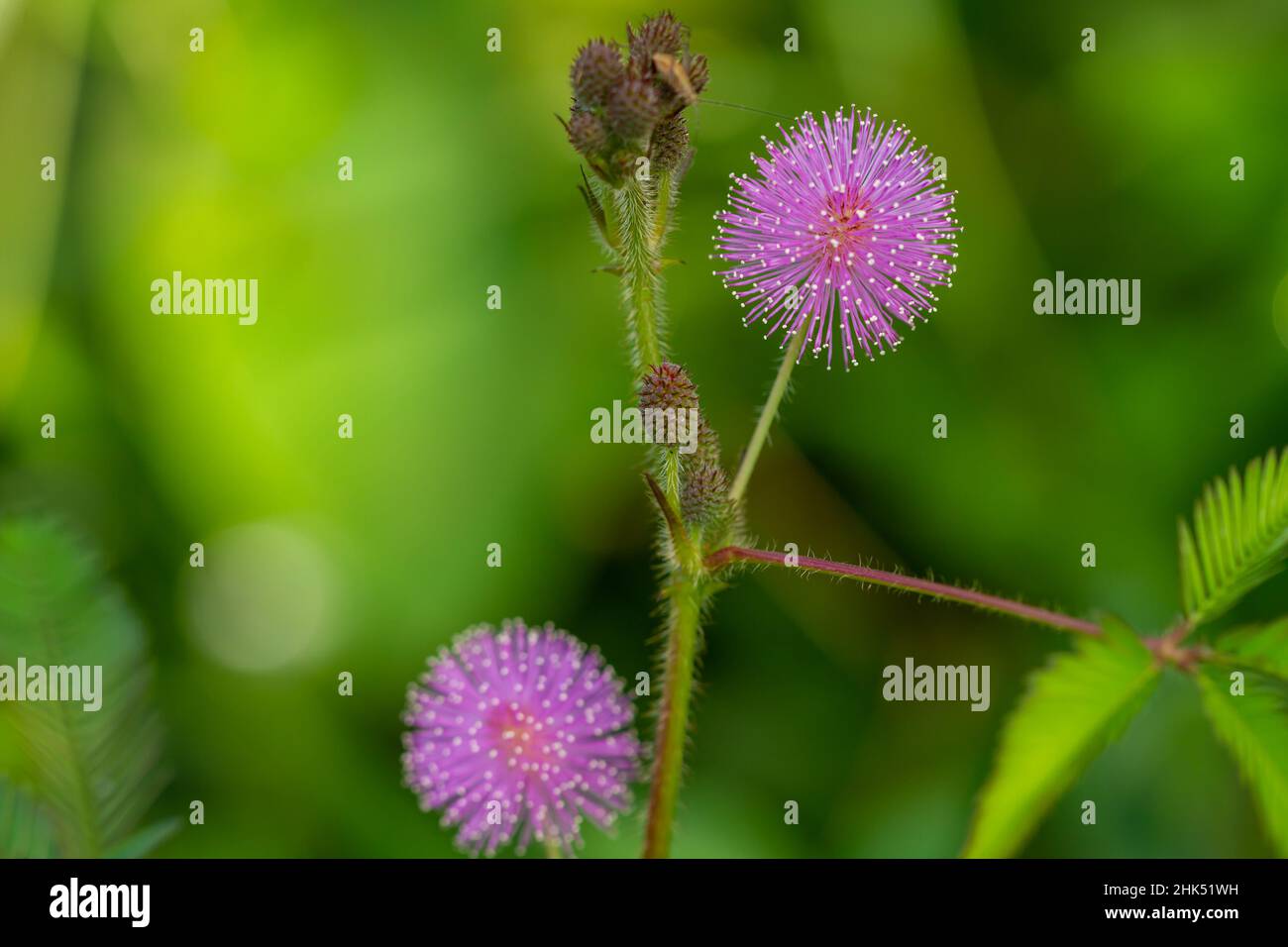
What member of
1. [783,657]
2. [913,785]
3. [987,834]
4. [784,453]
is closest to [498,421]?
[784,453]

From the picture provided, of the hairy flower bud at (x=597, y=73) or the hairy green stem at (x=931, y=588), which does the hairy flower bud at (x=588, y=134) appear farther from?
the hairy green stem at (x=931, y=588)

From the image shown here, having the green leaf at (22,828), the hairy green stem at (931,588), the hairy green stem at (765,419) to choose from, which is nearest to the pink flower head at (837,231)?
the hairy green stem at (765,419)

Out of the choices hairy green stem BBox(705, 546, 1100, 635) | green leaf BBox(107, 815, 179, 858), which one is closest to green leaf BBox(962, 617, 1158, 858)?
hairy green stem BBox(705, 546, 1100, 635)

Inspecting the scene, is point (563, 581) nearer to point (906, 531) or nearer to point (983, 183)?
point (906, 531)

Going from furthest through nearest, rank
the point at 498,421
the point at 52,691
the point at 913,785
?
1. the point at 498,421
2. the point at 913,785
3. the point at 52,691

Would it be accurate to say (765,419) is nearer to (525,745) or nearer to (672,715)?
(672,715)

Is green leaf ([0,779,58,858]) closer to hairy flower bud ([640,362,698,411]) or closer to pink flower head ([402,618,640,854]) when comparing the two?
pink flower head ([402,618,640,854])

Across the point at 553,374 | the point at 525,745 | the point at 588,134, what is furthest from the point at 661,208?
the point at 553,374
